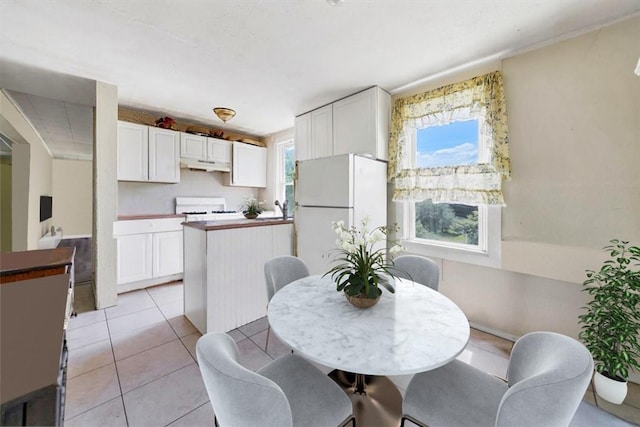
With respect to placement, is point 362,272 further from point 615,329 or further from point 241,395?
point 615,329

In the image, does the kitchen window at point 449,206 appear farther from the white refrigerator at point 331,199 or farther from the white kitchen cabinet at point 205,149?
the white kitchen cabinet at point 205,149

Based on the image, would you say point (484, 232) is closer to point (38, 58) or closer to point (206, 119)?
point (206, 119)

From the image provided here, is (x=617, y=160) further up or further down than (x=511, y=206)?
further up

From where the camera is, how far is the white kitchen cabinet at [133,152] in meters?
3.38

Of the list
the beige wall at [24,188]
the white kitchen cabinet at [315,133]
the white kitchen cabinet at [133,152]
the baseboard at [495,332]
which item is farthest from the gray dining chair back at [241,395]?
the beige wall at [24,188]

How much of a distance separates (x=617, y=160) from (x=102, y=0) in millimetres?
3749

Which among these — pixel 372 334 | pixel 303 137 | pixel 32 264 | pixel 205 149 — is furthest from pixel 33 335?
pixel 205 149

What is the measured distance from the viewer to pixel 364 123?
2902 millimetres

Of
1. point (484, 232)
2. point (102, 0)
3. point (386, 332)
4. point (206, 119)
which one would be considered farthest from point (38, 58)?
point (484, 232)

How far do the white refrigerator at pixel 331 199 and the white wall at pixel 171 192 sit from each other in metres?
2.58

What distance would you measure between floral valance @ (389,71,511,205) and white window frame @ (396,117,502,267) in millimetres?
66

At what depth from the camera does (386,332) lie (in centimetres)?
105

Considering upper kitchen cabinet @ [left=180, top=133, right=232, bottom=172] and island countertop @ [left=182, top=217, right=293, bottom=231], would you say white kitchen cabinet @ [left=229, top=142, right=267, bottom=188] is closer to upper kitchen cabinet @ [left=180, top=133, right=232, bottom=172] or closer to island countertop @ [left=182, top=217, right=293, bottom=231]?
upper kitchen cabinet @ [left=180, top=133, right=232, bottom=172]

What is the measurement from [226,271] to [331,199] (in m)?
1.26
